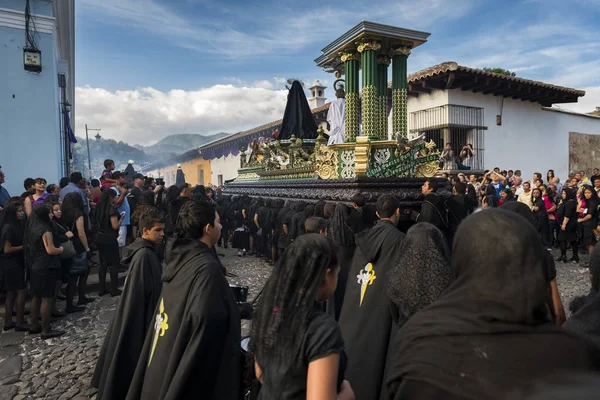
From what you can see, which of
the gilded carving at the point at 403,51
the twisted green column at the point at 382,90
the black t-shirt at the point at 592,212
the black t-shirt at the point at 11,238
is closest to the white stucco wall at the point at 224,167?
the twisted green column at the point at 382,90

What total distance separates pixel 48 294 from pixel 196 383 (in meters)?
4.04

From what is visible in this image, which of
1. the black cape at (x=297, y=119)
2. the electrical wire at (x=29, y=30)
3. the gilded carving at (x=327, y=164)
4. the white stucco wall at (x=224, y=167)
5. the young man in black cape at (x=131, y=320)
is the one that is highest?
the electrical wire at (x=29, y=30)

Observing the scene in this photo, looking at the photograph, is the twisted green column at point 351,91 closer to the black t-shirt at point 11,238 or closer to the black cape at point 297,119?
the black cape at point 297,119

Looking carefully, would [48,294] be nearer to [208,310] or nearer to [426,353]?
[208,310]

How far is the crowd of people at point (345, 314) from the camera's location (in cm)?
138

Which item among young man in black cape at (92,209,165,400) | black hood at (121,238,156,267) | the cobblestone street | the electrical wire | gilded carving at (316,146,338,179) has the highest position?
the electrical wire

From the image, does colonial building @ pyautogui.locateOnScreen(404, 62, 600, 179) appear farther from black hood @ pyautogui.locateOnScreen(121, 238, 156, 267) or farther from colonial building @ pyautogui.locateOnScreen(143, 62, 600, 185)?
black hood @ pyautogui.locateOnScreen(121, 238, 156, 267)

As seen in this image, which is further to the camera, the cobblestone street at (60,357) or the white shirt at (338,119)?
the white shirt at (338,119)

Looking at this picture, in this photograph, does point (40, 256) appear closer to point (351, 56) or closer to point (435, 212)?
point (435, 212)

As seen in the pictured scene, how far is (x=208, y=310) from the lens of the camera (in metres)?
2.51

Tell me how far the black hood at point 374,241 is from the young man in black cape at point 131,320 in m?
1.85

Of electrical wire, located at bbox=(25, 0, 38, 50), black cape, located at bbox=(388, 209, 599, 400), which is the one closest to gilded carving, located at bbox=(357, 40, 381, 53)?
black cape, located at bbox=(388, 209, 599, 400)

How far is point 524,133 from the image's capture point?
17031 mm

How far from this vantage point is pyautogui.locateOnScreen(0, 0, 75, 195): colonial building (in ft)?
35.4
